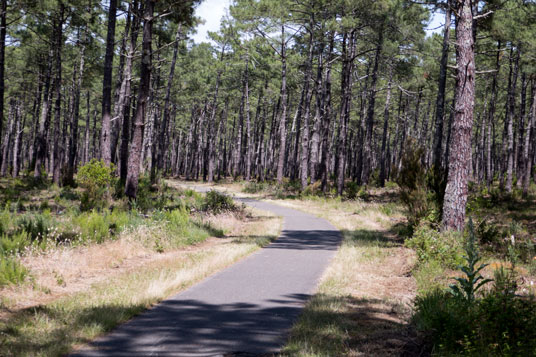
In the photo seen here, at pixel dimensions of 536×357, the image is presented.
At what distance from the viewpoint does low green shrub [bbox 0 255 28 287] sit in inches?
260

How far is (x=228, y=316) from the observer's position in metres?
5.78

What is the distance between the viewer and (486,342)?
4016 millimetres

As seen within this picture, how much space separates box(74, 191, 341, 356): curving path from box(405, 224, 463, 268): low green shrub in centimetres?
212

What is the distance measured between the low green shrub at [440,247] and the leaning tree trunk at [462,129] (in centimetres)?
87

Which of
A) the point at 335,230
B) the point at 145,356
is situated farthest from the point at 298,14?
the point at 145,356

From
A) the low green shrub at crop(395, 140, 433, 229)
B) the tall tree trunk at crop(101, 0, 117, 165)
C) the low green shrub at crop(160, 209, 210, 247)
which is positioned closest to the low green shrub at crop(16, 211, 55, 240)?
the low green shrub at crop(160, 209, 210, 247)

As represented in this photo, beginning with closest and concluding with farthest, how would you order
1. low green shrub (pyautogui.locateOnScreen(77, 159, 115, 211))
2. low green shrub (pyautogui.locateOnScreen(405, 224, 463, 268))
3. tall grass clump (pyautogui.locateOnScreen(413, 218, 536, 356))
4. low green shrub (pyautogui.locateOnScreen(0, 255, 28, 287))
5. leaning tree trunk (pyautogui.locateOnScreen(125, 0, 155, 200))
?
tall grass clump (pyautogui.locateOnScreen(413, 218, 536, 356)) → low green shrub (pyautogui.locateOnScreen(0, 255, 28, 287)) → low green shrub (pyautogui.locateOnScreen(405, 224, 463, 268)) → low green shrub (pyautogui.locateOnScreen(77, 159, 115, 211)) → leaning tree trunk (pyautogui.locateOnScreen(125, 0, 155, 200))

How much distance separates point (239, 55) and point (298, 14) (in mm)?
12260

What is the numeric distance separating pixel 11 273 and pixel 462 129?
10.1 meters

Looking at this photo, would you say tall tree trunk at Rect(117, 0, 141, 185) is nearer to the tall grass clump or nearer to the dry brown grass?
the dry brown grass

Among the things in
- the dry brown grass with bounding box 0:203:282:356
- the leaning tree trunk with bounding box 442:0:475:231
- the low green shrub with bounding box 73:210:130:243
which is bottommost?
the dry brown grass with bounding box 0:203:282:356

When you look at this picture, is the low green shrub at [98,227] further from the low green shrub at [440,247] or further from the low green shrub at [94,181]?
the low green shrub at [440,247]

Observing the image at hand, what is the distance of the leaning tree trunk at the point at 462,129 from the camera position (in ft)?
35.0

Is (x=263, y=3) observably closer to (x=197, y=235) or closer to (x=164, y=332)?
(x=197, y=235)
